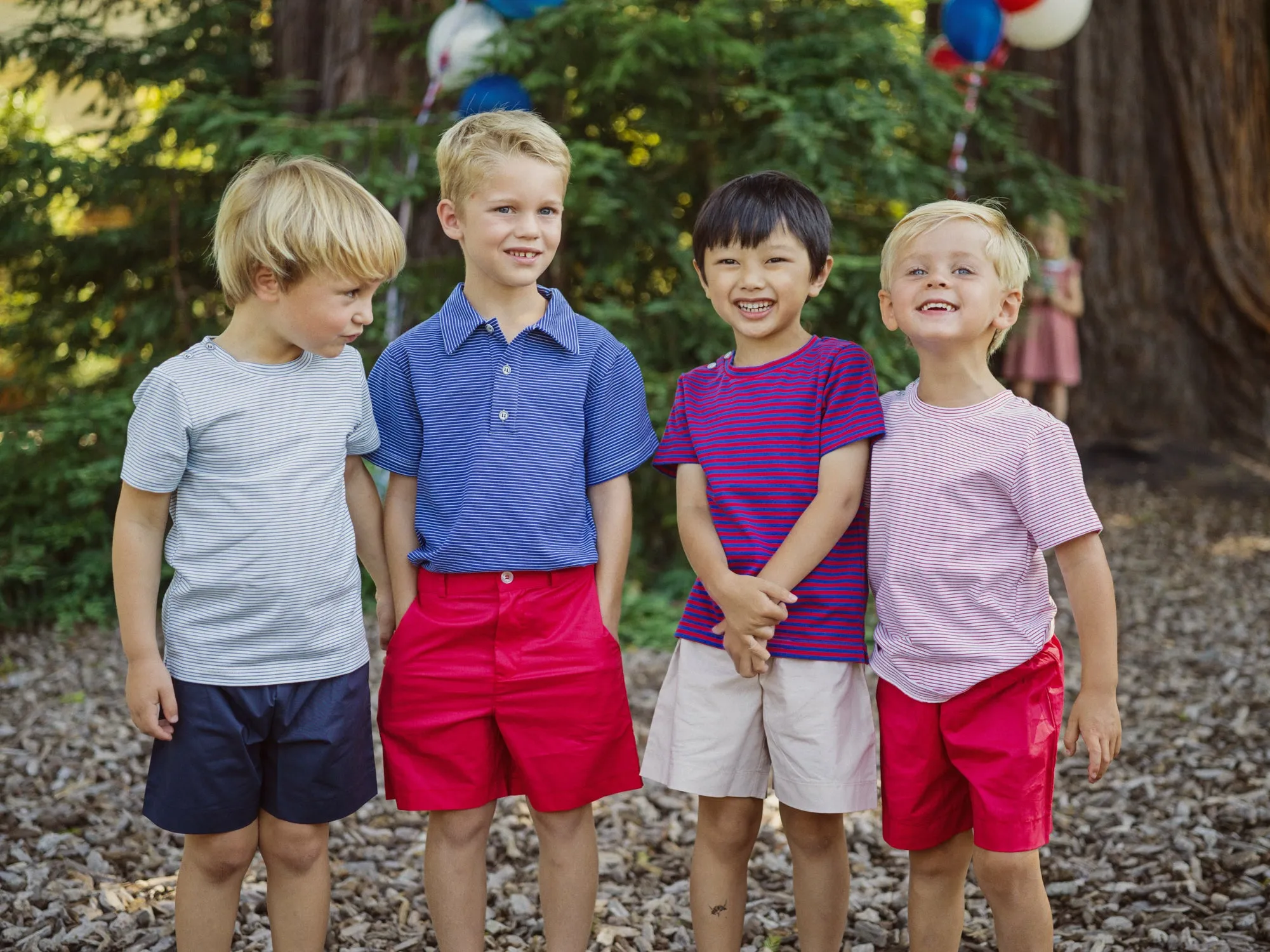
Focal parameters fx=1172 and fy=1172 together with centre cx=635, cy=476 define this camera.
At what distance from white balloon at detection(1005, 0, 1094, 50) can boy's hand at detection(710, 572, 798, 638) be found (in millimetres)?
4305

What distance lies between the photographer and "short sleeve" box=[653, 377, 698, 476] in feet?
7.13

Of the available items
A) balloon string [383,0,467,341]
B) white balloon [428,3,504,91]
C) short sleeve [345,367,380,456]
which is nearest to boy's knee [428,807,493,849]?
short sleeve [345,367,380,456]

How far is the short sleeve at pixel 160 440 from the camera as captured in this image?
190 cm

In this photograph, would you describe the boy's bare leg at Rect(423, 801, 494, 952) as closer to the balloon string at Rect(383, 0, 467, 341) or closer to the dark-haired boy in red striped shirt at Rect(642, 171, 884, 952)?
the dark-haired boy in red striped shirt at Rect(642, 171, 884, 952)

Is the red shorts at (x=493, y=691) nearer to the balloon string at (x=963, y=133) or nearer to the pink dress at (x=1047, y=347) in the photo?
the balloon string at (x=963, y=133)

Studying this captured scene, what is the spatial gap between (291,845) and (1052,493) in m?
1.44

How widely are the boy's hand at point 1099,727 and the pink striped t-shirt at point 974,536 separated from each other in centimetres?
12

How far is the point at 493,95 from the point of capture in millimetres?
4539

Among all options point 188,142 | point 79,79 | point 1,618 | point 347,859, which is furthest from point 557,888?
point 79,79

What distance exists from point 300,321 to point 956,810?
4.61ft

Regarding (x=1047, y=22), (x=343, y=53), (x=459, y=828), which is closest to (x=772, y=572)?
(x=459, y=828)

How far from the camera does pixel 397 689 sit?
2119 mm

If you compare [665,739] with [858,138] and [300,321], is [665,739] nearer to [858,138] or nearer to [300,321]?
[300,321]

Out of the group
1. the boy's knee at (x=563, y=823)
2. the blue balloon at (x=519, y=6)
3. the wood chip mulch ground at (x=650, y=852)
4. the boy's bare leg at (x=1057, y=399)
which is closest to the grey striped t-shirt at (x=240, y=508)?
the boy's knee at (x=563, y=823)
